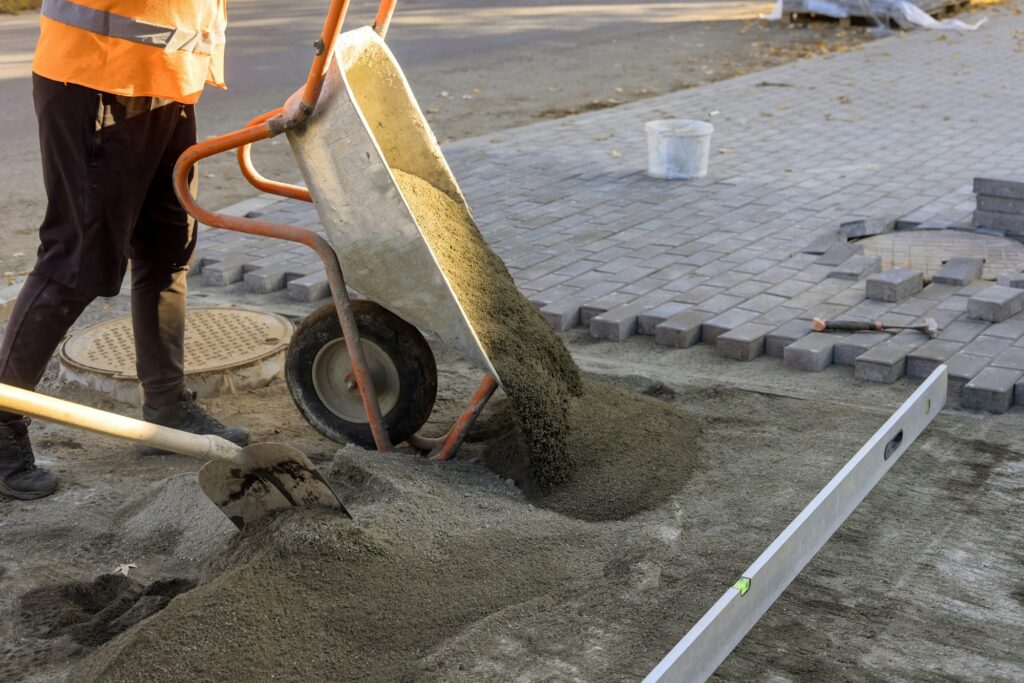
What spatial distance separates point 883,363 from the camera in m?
4.20

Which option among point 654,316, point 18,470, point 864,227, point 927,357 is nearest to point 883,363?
point 927,357

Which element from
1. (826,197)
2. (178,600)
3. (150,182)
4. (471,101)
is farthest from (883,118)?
(178,600)

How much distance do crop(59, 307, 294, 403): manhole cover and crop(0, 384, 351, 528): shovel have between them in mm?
1338

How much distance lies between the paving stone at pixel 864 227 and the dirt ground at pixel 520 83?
358 cm

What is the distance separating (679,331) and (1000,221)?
217 centimetres

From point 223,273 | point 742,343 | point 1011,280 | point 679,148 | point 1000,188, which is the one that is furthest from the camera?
point 679,148

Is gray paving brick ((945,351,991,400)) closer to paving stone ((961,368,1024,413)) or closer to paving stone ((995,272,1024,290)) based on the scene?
paving stone ((961,368,1024,413))

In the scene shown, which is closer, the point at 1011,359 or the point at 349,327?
the point at 349,327

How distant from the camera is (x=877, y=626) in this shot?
107 inches

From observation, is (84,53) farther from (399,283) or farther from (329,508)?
(329,508)

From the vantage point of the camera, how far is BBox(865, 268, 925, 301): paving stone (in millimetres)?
4867

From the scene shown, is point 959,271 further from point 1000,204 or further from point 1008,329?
point 1000,204

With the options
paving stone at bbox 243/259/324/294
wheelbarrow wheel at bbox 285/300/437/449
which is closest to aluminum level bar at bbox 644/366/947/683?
wheelbarrow wheel at bbox 285/300/437/449

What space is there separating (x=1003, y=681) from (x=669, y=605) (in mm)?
747
